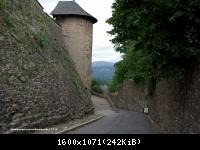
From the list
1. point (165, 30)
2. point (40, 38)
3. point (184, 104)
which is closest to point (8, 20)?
point (40, 38)

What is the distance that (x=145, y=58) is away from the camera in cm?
1116

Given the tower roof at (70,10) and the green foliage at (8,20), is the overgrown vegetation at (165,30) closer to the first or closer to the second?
the green foliage at (8,20)

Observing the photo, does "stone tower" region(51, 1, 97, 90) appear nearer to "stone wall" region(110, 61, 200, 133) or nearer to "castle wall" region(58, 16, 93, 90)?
"castle wall" region(58, 16, 93, 90)

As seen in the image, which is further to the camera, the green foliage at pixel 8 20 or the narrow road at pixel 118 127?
the narrow road at pixel 118 127

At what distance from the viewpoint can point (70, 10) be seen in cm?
3650

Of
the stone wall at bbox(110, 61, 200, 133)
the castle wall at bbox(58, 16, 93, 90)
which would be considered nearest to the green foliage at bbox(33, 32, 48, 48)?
the stone wall at bbox(110, 61, 200, 133)

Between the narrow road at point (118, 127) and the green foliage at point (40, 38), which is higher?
the green foliage at point (40, 38)

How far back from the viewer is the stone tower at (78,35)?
1411 inches

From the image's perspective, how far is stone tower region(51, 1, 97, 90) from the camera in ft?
118

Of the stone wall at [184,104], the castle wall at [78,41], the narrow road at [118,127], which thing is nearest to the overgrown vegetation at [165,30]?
the stone wall at [184,104]

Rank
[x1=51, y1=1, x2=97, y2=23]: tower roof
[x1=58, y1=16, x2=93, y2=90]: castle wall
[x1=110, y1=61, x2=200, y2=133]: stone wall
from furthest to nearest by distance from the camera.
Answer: [x1=51, y1=1, x2=97, y2=23]: tower roof → [x1=58, y1=16, x2=93, y2=90]: castle wall → [x1=110, y1=61, x2=200, y2=133]: stone wall

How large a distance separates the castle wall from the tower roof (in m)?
0.49

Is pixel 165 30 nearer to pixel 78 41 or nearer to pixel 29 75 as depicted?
pixel 29 75
